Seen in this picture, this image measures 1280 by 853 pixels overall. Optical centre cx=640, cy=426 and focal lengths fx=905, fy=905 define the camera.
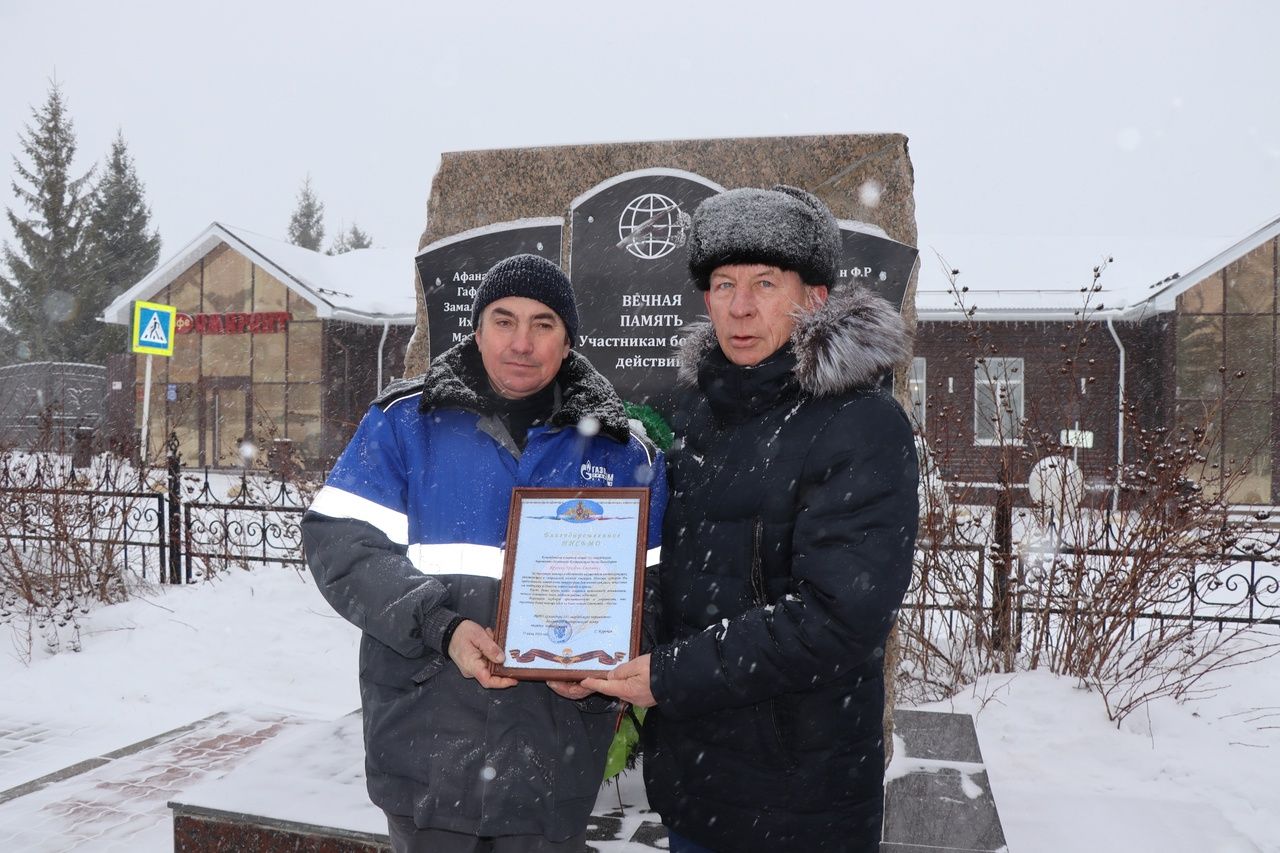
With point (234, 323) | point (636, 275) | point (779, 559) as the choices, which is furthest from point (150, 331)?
point (234, 323)

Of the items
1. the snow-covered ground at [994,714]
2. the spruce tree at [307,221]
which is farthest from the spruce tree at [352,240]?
the snow-covered ground at [994,714]

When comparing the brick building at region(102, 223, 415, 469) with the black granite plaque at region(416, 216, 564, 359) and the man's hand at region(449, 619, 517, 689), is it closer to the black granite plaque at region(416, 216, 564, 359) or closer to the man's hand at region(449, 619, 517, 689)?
the black granite plaque at region(416, 216, 564, 359)

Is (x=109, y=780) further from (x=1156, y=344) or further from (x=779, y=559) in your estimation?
(x=1156, y=344)

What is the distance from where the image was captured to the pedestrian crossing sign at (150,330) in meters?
10.0

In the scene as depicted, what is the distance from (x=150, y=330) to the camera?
10117 millimetres

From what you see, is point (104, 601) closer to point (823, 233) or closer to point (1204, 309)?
point (823, 233)

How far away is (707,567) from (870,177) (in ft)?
7.08

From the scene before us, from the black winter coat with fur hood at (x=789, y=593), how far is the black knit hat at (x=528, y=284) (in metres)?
0.43


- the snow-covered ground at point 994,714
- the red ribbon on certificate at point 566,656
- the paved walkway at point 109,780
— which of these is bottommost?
the paved walkway at point 109,780

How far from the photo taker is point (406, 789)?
2008 mm

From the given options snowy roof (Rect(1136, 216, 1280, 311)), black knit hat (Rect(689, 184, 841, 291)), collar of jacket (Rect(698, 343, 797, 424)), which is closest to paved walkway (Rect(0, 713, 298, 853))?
collar of jacket (Rect(698, 343, 797, 424))

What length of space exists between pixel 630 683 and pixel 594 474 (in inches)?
20.7

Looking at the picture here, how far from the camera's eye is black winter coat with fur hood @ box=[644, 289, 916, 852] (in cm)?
176

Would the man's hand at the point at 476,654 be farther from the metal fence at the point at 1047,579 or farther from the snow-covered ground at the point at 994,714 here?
the metal fence at the point at 1047,579
